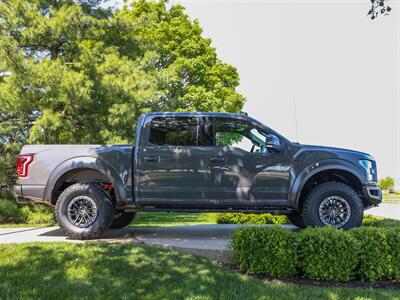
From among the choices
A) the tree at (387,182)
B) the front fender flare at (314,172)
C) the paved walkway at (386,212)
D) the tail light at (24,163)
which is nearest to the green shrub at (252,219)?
the front fender flare at (314,172)

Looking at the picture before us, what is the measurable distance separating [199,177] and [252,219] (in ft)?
12.7

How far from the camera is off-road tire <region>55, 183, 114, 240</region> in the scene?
20.2 ft

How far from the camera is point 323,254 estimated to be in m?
4.86

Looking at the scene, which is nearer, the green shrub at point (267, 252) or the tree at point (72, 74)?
the green shrub at point (267, 252)

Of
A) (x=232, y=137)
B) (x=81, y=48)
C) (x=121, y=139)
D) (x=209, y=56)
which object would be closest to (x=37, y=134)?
(x=121, y=139)

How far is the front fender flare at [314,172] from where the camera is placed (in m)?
6.09

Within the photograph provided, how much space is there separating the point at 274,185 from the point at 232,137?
3.69ft

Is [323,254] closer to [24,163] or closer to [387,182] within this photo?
[24,163]

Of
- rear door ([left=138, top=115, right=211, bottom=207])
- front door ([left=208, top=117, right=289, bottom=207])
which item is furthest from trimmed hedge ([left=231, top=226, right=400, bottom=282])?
rear door ([left=138, top=115, right=211, bottom=207])

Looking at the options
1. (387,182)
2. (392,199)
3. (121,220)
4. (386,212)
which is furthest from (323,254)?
(387,182)

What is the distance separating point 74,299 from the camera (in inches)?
154

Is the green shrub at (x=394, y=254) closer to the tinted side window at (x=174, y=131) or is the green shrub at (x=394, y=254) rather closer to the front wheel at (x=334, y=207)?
the front wheel at (x=334, y=207)

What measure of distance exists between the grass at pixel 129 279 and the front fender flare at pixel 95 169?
108cm

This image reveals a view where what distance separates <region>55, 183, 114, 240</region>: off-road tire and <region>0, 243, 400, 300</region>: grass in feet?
2.59
